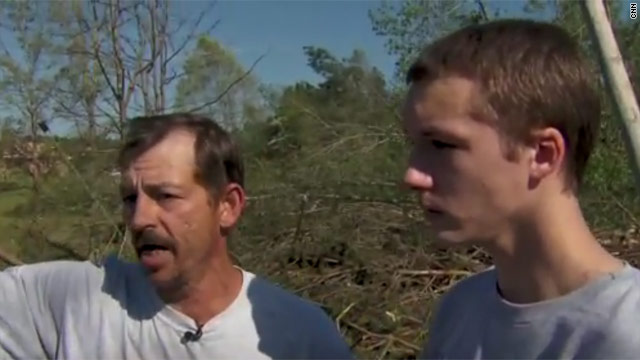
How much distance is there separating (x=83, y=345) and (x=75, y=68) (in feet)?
16.3

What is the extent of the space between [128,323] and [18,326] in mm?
201

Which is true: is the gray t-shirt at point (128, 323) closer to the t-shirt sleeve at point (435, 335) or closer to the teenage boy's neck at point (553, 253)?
the t-shirt sleeve at point (435, 335)

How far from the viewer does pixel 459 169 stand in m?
1.05

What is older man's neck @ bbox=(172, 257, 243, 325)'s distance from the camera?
161cm

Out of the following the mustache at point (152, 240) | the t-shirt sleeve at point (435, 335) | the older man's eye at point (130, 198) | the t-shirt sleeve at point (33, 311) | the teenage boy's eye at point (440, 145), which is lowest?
the t-shirt sleeve at point (435, 335)

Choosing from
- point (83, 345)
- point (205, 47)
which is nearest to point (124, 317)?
point (83, 345)

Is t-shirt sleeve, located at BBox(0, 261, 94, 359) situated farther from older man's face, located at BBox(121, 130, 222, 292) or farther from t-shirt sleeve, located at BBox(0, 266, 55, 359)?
older man's face, located at BBox(121, 130, 222, 292)

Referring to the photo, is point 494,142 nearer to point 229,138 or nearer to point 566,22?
point 229,138

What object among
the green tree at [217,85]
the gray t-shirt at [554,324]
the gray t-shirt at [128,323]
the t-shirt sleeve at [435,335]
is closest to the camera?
the gray t-shirt at [554,324]

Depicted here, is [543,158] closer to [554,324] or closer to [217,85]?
[554,324]

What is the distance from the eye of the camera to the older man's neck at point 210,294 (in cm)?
161

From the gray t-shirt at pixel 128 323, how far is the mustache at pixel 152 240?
85mm

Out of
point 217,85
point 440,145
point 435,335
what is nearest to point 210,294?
point 435,335

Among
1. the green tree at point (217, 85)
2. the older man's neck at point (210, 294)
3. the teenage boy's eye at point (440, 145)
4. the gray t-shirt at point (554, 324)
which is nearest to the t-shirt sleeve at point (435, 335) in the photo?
the gray t-shirt at point (554, 324)
